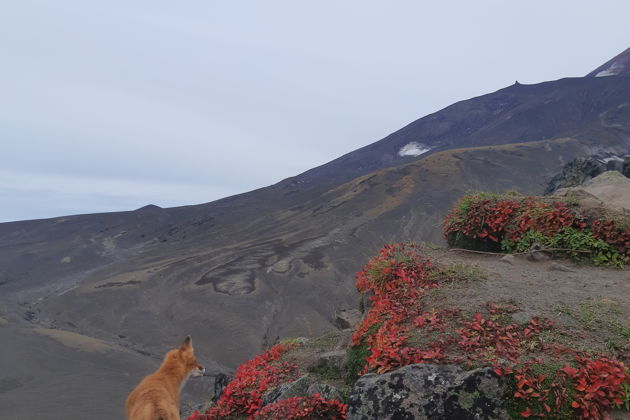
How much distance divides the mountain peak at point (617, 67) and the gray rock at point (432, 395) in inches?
4343

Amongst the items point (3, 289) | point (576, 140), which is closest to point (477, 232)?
point (3, 289)

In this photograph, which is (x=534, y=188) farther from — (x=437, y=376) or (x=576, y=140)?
(x=437, y=376)

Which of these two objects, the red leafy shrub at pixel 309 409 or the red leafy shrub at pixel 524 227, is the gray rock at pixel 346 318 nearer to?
the red leafy shrub at pixel 524 227

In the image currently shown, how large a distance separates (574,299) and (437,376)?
7.78 ft

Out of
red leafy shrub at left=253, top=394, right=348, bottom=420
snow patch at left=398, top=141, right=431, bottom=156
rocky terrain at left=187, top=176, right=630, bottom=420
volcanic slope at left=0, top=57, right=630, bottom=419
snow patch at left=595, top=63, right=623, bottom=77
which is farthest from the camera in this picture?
snow patch at left=595, top=63, right=623, bottom=77

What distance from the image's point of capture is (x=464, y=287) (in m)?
5.12

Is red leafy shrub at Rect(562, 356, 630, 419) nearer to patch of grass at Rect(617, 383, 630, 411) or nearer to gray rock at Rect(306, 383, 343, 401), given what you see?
patch of grass at Rect(617, 383, 630, 411)

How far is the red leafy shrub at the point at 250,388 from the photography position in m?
5.16

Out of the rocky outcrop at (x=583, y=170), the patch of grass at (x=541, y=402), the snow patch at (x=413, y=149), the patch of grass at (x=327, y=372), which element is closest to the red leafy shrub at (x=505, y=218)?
the patch of grass at (x=327, y=372)

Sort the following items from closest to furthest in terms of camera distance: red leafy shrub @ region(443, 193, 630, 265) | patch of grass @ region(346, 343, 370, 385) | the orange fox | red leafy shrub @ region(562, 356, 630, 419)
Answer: red leafy shrub @ region(562, 356, 630, 419), the orange fox, patch of grass @ region(346, 343, 370, 385), red leafy shrub @ region(443, 193, 630, 265)

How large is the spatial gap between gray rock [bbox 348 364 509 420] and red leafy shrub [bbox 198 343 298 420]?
2014 millimetres

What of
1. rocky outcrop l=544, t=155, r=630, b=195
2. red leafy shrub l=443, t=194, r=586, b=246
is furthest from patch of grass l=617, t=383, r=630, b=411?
rocky outcrop l=544, t=155, r=630, b=195

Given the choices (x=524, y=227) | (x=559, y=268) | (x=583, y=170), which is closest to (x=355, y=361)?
(x=559, y=268)

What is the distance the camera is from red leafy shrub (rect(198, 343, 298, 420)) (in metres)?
5.16
